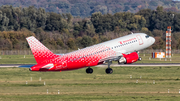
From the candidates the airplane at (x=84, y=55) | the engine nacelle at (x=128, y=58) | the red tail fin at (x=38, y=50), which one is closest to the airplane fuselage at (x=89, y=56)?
the airplane at (x=84, y=55)

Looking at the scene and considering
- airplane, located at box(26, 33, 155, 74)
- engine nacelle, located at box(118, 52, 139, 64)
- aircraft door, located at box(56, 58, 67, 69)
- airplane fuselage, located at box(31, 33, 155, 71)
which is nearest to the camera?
airplane, located at box(26, 33, 155, 74)

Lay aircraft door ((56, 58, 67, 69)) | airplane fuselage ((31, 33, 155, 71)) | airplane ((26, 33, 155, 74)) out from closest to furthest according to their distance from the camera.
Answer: airplane ((26, 33, 155, 74)) < airplane fuselage ((31, 33, 155, 71)) < aircraft door ((56, 58, 67, 69))

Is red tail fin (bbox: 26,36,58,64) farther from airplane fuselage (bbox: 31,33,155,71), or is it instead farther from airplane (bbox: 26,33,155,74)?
airplane fuselage (bbox: 31,33,155,71)

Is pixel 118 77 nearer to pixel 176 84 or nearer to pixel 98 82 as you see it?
pixel 98 82

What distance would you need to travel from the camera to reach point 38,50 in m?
65.3

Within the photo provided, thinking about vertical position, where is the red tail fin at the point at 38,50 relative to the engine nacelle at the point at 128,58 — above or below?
above

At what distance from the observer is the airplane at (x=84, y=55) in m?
65.1

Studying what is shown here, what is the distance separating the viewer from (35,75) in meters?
101

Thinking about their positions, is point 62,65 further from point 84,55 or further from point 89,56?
point 89,56

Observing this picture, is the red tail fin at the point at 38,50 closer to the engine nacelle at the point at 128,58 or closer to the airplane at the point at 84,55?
the airplane at the point at 84,55

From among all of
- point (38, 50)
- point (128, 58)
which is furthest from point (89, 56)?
point (38, 50)

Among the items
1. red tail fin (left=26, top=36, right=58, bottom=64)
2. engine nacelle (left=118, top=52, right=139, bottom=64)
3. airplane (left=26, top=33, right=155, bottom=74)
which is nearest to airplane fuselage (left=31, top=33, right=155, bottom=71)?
airplane (left=26, top=33, right=155, bottom=74)

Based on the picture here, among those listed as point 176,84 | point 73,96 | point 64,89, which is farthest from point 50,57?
point 176,84

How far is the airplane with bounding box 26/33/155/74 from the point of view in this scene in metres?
65.1
